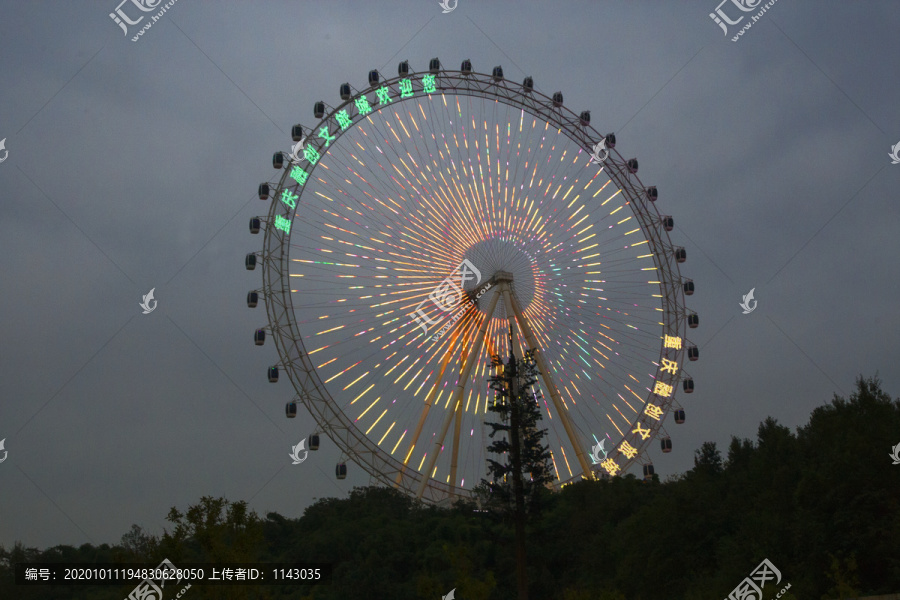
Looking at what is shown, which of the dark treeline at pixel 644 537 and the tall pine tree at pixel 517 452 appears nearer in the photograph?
the dark treeline at pixel 644 537

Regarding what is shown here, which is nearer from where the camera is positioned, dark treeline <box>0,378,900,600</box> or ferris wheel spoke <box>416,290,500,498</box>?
dark treeline <box>0,378,900,600</box>

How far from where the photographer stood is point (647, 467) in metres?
46.1

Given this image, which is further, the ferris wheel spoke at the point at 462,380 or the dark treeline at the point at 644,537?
the ferris wheel spoke at the point at 462,380

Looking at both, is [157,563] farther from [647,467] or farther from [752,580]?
[647,467]

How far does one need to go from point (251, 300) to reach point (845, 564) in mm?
27265

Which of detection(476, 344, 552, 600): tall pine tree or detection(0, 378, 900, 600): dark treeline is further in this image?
detection(476, 344, 552, 600): tall pine tree

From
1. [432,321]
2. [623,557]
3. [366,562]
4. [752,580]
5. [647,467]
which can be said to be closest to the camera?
[752,580]

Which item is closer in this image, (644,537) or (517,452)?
(517,452)

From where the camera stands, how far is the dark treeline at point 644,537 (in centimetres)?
2386

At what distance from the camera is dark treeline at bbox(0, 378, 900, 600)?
23859 mm

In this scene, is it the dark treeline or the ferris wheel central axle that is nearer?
the dark treeline

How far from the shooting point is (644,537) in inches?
1601

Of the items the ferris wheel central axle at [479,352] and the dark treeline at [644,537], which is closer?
the dark treeline at [644,537]

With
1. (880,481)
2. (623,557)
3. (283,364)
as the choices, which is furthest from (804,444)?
(283,364)
